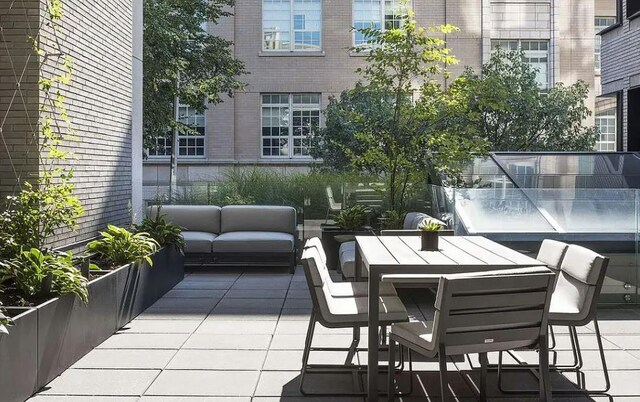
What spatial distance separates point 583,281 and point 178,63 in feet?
43.2

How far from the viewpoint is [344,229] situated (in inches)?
461

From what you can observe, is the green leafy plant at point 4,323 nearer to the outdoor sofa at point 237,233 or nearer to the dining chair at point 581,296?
the dining chair at point 581,296

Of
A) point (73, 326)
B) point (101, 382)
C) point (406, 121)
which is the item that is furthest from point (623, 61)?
point (101, 382)

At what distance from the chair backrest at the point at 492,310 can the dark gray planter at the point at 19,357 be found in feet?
7.91

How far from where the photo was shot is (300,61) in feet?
77.9

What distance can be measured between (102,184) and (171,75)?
27.0 ft

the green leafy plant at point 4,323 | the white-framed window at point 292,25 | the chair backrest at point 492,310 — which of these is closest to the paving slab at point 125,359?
the green leafy plant at point 4,323

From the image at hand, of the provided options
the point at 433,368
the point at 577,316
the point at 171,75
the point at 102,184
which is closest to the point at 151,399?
the point at 433,368

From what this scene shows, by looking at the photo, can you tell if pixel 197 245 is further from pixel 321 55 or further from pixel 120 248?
pixel 321 55

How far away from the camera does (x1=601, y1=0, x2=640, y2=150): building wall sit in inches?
497

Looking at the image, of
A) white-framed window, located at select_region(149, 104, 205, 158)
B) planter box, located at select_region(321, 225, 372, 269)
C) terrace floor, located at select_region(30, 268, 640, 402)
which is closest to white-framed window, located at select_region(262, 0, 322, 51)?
white-framed window, located at select_region(149, 104, 205, 158)

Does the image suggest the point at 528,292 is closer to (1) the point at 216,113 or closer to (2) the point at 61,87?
(2) the point at 61,87

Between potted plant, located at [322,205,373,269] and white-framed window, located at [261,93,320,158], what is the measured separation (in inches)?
465

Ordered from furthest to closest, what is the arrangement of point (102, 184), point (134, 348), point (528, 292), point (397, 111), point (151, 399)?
point (397, 111)
point (102, 184)
point (134, 348)
point (151, 399)
point (528, 292)
